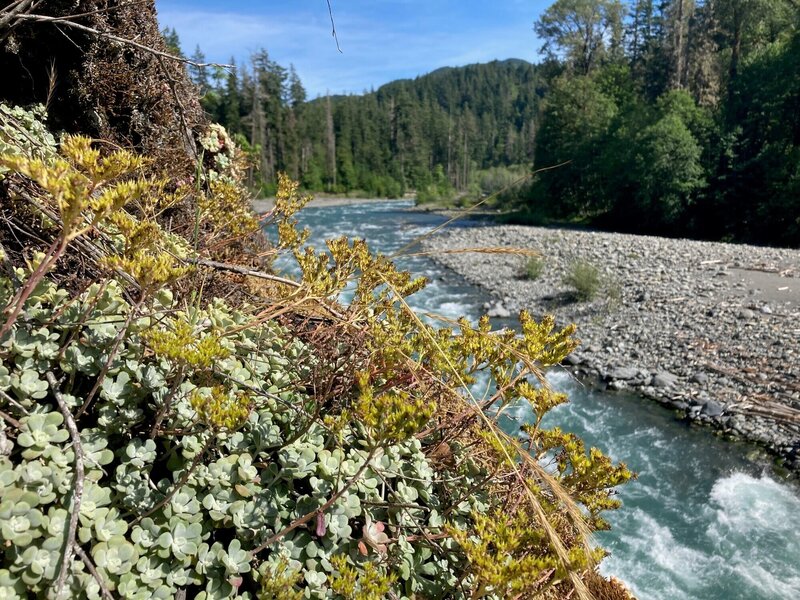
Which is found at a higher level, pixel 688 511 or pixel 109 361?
pixel 109 361

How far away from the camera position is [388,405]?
3.31ft

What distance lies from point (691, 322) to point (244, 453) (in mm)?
13306

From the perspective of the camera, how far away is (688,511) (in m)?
6.56

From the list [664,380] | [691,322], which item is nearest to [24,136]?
[664,380]

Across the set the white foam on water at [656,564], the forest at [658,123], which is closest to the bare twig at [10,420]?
the forest at [658,123]

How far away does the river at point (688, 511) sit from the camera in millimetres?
5449

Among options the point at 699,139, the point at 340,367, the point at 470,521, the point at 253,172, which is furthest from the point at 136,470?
the point at 699,139

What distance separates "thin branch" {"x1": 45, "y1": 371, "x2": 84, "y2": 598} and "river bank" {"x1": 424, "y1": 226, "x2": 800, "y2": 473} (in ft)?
29.6

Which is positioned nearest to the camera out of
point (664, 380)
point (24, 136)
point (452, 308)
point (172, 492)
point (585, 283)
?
point (172, 492)

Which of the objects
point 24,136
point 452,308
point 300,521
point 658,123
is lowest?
point 452,308

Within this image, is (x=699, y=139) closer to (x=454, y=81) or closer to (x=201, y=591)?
(x=201, y=591)

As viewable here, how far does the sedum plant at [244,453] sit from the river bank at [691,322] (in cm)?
816

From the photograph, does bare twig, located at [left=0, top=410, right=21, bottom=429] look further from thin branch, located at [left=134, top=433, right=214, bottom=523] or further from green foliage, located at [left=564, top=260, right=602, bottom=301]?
green foliage, located at [left=564, top=260, right=602, bottom=301]

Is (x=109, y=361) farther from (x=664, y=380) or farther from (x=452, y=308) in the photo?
(x=452, y=308)
